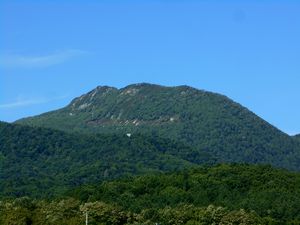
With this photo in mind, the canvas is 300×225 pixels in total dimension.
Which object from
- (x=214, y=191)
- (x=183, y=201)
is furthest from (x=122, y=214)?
(x=214, y=191)

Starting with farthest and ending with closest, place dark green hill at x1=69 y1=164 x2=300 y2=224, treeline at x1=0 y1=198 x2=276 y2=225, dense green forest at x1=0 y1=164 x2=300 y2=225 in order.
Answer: dark green hill at x1=69 y1=164 x2=300 y2=224, dense green forest at x1=0 y1=164 x2=300 y2=225, treeline at x1=0 y1=198 x2=276 y2=225

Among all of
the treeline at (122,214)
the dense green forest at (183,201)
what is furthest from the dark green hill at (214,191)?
Answer: the treeline at (122,214)

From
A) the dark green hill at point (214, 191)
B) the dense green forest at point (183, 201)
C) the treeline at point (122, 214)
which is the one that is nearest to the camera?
the treeline at point (122, 214)

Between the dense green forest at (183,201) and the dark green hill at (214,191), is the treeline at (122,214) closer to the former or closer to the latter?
the dense green forest at (183,201)

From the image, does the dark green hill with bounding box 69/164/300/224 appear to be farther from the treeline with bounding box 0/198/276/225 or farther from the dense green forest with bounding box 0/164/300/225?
the treeline with bounding box 0/198/276/225

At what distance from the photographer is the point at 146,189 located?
157 meters

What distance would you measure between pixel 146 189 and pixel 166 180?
755 cm

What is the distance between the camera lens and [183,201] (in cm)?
14525

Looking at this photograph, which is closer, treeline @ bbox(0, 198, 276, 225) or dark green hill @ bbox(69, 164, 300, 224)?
treeline @ bbox(0, 198, 276, 225)

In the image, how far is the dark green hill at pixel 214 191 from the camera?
135m

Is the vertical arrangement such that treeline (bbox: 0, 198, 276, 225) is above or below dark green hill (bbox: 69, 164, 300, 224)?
below

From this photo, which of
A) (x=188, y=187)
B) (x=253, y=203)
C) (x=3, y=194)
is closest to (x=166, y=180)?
(x=188, y=187)

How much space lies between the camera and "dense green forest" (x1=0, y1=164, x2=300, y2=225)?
358ft

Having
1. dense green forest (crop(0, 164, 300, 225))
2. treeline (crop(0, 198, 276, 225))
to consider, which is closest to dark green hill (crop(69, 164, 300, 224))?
dense green forest (crop(0, 164, 300, 225))
